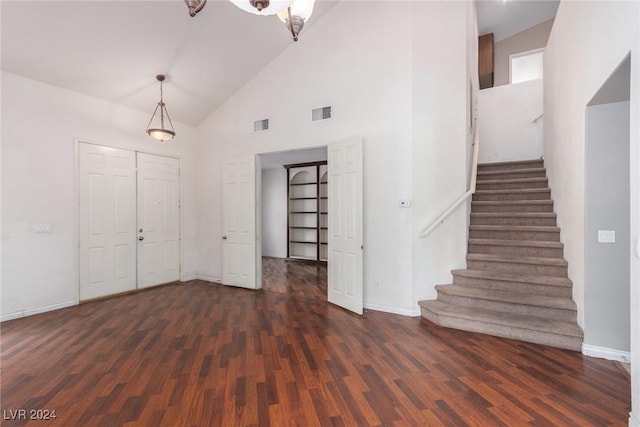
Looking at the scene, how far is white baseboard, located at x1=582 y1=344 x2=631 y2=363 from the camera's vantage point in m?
2.72

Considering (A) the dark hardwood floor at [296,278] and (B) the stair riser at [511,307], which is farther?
(A) the dark hardwood floor at [296,278]

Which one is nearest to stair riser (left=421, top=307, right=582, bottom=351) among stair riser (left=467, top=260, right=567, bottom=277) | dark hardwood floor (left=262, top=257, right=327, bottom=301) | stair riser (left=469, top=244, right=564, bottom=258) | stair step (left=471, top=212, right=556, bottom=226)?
stair riser (left=467, top=260, right=567, bottom=277)

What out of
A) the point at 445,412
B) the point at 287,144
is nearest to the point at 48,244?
the point at 287,144

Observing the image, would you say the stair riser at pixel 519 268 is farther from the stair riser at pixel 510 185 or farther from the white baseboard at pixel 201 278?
the white baseboard at pixel 201 278

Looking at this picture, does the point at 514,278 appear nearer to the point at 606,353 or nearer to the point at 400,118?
the point at 606,353

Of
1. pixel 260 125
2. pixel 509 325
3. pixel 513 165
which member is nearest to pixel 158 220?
pixel 260 125

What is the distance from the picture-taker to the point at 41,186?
4.18 meters

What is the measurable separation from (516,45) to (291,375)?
944 cm

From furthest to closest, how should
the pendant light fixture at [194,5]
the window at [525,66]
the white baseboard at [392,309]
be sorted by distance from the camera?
the window at [525,66], the white baseboard at [392,309], the pendant light fixture at [194,5]

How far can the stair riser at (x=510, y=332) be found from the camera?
118 inches

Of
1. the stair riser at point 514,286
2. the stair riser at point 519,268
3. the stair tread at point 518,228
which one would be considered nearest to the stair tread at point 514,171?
the stair tread at point 518,228

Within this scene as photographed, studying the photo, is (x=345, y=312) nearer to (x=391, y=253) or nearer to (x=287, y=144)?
(x=391, y=253)

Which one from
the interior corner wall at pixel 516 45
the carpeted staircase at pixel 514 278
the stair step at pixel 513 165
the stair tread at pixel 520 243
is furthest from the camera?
the interior corner wall at pixel 516 45

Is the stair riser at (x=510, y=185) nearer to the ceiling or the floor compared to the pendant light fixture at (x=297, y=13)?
nearer to the floor
